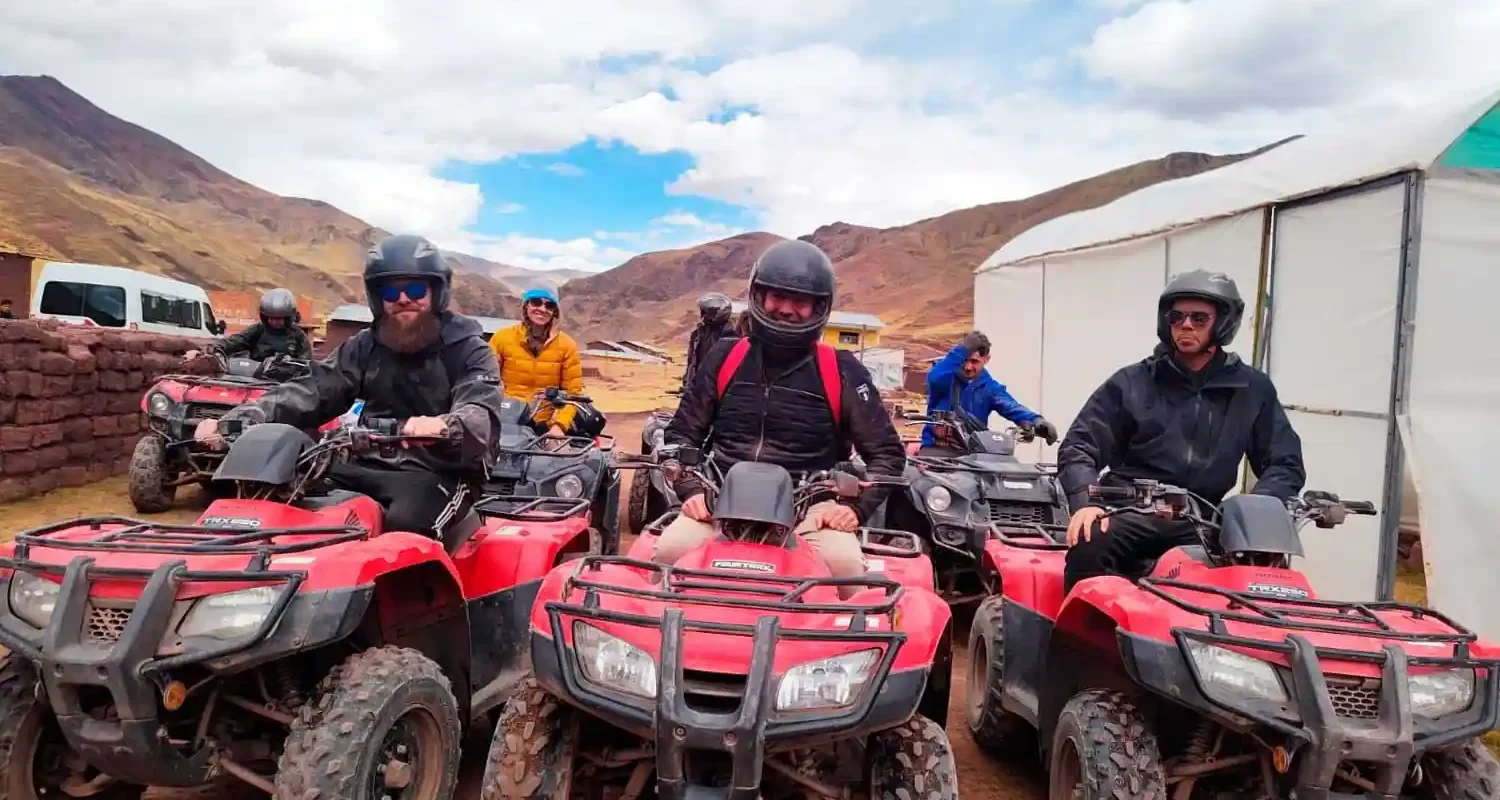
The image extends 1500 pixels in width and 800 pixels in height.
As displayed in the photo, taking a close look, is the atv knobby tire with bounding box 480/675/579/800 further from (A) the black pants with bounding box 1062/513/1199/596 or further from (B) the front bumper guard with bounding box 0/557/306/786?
(A) the black pants with bounding box 1062/513/1199/596

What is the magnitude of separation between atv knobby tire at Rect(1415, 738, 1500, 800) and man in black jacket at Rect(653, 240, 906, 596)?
1832mm

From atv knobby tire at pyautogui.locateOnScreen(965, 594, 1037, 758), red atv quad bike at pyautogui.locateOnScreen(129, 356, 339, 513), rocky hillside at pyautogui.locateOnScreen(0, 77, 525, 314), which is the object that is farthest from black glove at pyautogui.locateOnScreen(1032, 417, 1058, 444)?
rocky hillside at pyautogui.locateOnScreen(0, 77, 525, 314)

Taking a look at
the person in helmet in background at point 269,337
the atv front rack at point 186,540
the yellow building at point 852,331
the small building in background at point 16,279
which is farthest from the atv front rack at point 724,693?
the yellow building at point 852,331

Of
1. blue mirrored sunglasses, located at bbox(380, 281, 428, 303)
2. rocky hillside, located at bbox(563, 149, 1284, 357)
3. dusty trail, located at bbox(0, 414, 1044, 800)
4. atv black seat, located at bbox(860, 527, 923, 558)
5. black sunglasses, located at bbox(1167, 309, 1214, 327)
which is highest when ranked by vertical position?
rocky hillside, located at bbox(563, 149, 1284, 357)

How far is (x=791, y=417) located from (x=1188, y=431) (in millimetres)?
1509

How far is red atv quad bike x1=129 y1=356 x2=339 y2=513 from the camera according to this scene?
802 cm

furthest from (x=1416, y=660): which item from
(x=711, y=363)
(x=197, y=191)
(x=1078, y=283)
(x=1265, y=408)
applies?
(x=197, y=191)

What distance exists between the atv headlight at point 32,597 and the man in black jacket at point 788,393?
187 centimetres

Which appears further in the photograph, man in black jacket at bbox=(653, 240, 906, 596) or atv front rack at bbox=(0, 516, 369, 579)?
man in black jacket at bbox=(653, 240, 906, 596)

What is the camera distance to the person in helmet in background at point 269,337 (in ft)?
29.3

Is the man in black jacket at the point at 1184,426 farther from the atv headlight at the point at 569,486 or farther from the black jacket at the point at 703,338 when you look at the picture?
the black jacket at the point at 703,338

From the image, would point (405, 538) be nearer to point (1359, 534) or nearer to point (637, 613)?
point (637, 613)

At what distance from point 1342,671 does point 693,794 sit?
1.61m

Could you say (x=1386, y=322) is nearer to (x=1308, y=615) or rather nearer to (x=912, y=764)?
(x=1308, y=615)
